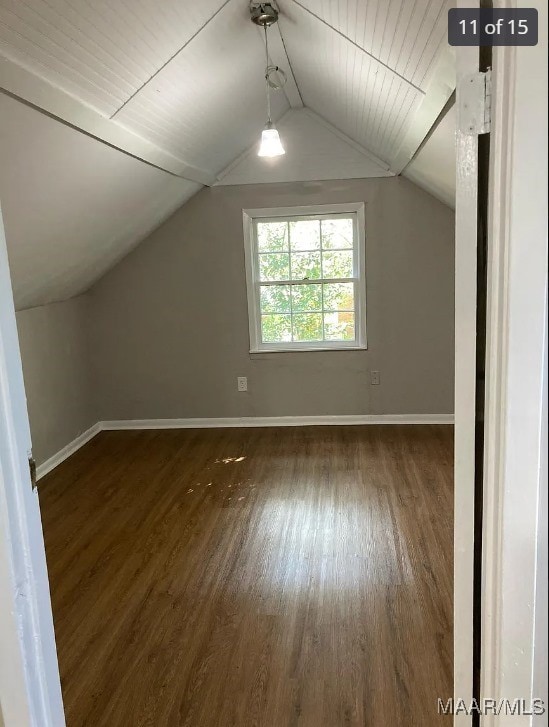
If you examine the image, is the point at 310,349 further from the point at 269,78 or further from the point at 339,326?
the point at 269,78

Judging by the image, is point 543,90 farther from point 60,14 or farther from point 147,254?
point 147,254

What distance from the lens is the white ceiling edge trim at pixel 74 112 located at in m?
1.70

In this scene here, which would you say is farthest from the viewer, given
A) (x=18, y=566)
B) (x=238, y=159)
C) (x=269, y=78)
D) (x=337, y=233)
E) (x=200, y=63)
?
(x=337, y=233)

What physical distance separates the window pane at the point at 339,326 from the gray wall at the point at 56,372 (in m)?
2.10

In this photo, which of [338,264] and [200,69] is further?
[338,264]

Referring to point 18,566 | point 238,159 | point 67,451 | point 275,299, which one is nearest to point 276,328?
point 275,299

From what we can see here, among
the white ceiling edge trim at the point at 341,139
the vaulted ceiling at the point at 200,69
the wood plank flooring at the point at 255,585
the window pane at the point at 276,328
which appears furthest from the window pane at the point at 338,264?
the wood plank flooring at the point at 255,585

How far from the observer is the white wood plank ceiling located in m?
1.68

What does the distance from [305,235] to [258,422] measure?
1664 millimetres

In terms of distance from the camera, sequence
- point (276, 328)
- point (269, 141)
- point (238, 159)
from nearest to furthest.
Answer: point (269, 141) → point (238, 159) → point (276, 328)

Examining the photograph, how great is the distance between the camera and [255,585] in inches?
102

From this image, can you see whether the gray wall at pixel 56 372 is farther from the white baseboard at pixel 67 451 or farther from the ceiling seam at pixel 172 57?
the ceiling seam at pixel 172 57

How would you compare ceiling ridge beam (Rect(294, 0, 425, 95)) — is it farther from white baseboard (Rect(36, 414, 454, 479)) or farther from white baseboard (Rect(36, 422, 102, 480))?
white baseboard (Rect(36, 422, 102, 480))

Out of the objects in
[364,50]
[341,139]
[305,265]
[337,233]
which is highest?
[341,139]
